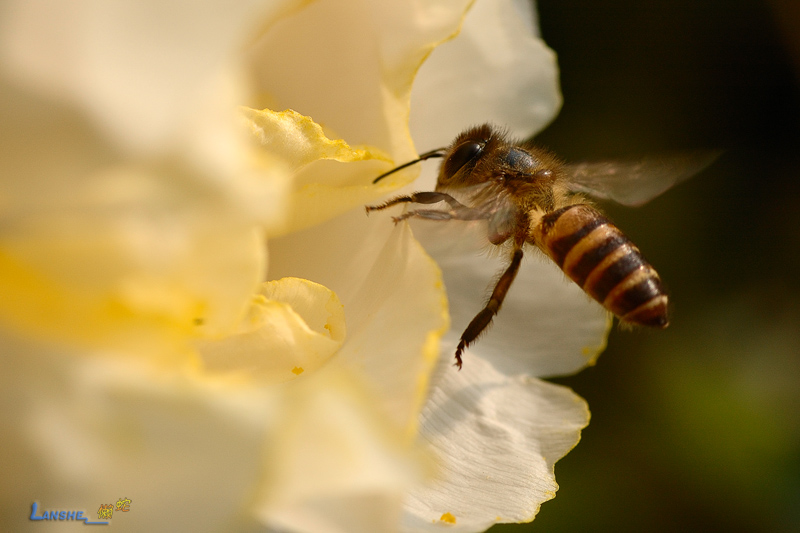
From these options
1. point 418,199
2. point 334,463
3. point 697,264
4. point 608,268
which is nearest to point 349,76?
point 418,199

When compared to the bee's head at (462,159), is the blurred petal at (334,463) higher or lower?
lower

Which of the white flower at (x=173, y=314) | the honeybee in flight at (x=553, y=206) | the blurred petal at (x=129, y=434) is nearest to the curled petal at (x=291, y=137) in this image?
the white flower at (x=173, y=314)

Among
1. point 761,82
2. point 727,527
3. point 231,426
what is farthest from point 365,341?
point 761,82

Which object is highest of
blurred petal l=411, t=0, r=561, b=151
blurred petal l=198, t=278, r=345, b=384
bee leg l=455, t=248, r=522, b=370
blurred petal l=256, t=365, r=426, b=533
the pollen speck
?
blurred petal l=411, t=0, r=561, b=151

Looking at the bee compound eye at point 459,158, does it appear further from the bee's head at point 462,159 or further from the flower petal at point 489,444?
the flower petal at point 489,444

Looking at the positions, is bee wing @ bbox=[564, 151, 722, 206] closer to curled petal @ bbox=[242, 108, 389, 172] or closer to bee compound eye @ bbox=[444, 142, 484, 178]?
bee compound eye @ bbox=[444, 142, 484, 178]

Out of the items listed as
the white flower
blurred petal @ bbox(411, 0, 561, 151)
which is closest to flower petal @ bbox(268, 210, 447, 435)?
the white flower
